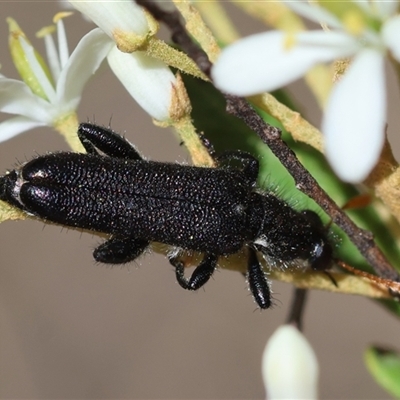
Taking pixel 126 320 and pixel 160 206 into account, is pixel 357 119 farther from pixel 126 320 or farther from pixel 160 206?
pixel 126 320

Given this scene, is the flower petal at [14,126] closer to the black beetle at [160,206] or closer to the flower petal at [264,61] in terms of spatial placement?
the black beetle at [160,206]

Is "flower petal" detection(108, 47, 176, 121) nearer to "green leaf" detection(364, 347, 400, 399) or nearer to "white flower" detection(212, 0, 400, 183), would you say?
"white flower" detection(212, 0, 400, 183)

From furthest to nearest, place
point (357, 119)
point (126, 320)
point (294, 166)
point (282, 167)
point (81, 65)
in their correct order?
1. point (126, 320)
2. point (282, 167)
3. point (81, 65)
4. point (294, 166)
5. point (357, 119)

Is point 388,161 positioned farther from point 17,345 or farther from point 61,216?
point 17,345

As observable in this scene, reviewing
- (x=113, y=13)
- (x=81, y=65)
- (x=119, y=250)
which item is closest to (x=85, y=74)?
(x=81, y=65)

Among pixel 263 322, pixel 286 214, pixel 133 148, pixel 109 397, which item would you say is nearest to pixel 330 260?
pixel 286 214

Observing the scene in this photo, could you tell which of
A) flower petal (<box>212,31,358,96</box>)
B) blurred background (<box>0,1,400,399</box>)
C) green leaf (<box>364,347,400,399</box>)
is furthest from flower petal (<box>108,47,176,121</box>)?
blurred background (<box>0,1,400,399</box>)

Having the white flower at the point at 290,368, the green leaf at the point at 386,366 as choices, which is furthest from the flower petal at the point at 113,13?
the green leaf at the point at 386,366
